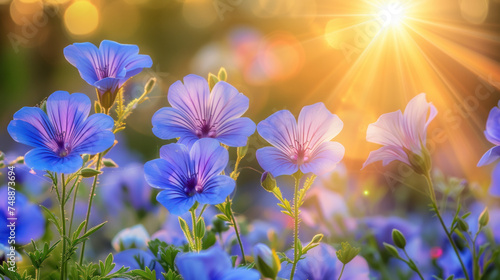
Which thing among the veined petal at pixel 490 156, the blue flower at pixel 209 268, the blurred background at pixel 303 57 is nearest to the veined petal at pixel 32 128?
Result: the blue flower at pixel 209 268

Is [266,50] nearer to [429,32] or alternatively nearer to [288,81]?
[288,81]

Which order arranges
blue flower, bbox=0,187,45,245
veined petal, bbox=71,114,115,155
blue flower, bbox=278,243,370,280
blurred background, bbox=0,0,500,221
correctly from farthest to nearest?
blurred background, bbox=0,0,500,221 → blue flower, bbox=0,187,45,245 → blue flower, bbox=278,243,370,280 → veined petal, bbox=71,114,115,155

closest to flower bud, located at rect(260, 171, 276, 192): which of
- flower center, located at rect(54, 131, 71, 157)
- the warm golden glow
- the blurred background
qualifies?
flower center, located at rect(54, 131, 71, 157)

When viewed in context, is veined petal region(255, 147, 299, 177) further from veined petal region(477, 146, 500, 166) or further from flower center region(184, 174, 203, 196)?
veined petal region(477, 146, 500, 166)

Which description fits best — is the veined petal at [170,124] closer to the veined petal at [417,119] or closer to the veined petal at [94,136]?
the veined petal at [94,136]

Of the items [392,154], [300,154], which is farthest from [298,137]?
[392,154]

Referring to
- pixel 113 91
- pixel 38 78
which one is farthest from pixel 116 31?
pixel 113 91

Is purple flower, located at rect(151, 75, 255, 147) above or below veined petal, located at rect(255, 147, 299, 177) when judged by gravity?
above

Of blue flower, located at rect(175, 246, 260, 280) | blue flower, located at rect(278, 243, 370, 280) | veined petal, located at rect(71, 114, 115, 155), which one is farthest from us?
blue flower, located at rect(278, 243, 370, 280)
